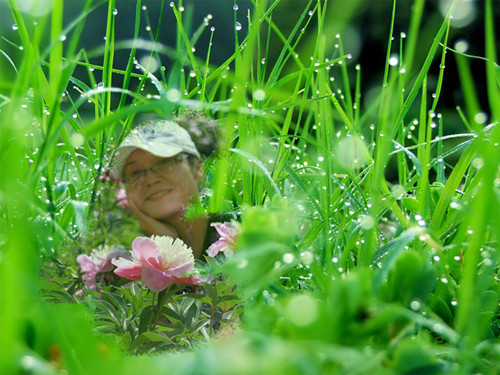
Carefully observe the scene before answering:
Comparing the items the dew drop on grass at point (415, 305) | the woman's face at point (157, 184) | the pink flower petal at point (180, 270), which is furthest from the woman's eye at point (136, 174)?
the dew drop on grass at point (415, 305)

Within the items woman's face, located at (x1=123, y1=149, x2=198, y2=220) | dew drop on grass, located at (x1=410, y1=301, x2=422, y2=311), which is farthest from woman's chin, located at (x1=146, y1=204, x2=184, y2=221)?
dew drop on grass, located at (x1=410, y1=301, x2=422, y2=311)

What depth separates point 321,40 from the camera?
0.87 metres

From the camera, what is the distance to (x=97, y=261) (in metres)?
0.57

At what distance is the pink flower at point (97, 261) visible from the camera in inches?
22.2

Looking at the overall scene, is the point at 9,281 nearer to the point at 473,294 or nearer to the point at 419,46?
the point at 473,294

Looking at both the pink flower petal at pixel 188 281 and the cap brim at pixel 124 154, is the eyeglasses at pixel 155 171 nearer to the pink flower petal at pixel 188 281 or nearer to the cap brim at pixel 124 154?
the cap brim at pixel 124 154

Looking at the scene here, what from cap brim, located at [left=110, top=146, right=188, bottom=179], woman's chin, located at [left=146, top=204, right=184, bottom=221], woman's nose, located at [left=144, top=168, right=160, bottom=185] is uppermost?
cap brim, located at [left=110, top=146, right=188, bottom=179]

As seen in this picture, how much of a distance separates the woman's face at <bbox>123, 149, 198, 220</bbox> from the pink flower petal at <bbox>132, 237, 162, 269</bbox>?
38mm

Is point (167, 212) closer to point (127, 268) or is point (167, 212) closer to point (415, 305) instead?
point (127, 268)

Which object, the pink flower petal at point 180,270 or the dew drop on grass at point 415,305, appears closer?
the dew drop on grass at point 415,305

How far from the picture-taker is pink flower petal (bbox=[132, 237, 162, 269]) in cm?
55

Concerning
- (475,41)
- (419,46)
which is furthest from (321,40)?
(475,41)

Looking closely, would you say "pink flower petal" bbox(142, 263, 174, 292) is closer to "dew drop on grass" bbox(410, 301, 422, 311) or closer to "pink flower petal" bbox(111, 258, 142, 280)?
"pink flower petal" bbox(111, 258, 142, 280)

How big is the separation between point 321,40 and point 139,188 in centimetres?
44
